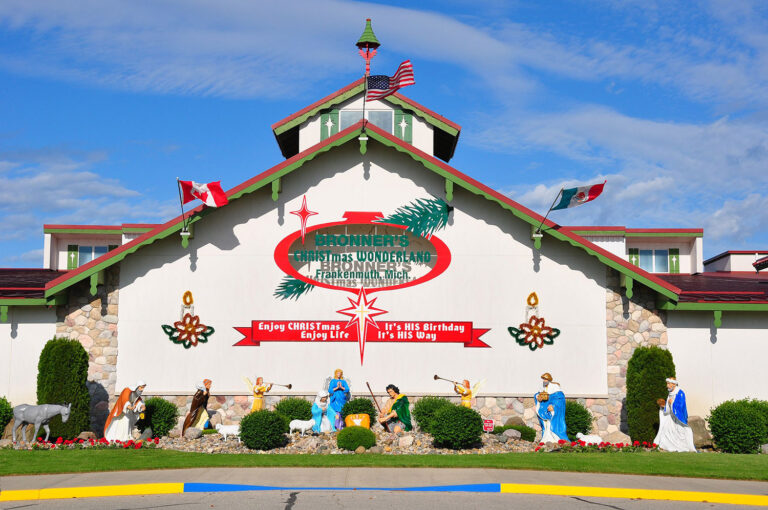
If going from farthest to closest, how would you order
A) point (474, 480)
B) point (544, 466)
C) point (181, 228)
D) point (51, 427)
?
point (181, 228) < point (51, 427) < point (544, 466) < point (474, 480)

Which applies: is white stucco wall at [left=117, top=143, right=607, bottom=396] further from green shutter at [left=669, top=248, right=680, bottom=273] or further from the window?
green shutter at [left=669, top=248, right=680, bottom=273]

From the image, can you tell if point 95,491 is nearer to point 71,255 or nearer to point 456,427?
point 456,427

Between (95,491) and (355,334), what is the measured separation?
9349 millimetres

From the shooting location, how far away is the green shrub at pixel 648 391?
19531 millimetres

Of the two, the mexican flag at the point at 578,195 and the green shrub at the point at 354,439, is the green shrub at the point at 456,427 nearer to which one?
the green shrub at the point at 354,439

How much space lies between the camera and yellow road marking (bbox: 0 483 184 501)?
13.1 metres

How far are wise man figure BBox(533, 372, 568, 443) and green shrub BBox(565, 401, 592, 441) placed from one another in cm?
73

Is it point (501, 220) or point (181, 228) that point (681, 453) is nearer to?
point (501, 220)

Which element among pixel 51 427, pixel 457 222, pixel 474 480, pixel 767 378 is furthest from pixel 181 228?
pixel 767 378

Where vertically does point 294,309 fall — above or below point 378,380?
above

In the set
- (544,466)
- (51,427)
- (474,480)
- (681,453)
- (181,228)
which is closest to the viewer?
(474,480)

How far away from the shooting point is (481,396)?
2117cm

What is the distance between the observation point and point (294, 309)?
70.5 feet

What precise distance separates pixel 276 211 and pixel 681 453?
1229 cm
